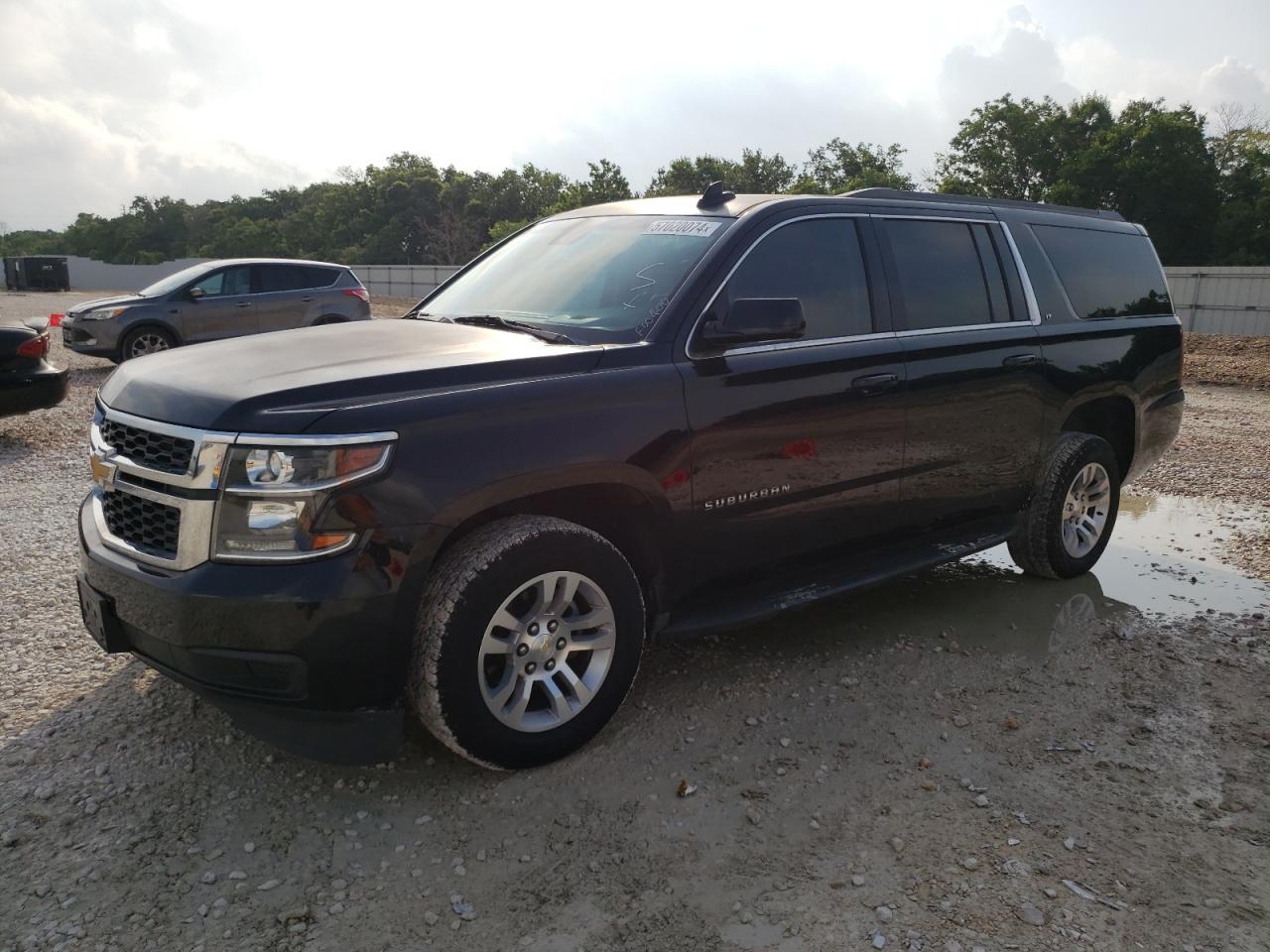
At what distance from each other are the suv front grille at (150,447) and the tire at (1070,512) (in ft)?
13.5

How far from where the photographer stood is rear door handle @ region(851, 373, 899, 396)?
4117mm

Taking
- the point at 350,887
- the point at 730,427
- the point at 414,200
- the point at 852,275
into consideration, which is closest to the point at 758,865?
the point at 350,887

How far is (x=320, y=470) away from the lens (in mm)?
2818

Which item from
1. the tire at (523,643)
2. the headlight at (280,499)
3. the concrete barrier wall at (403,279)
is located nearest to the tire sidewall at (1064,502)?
the tire at (523,643)

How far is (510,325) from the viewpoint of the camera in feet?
12.8

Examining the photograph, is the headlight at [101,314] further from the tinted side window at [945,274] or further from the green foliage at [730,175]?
the green foliage at [730,175]

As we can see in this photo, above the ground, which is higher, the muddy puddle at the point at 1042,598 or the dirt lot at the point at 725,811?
the muddy puddle at the point at 1042,598

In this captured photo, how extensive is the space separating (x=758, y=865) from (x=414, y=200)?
2907 inches

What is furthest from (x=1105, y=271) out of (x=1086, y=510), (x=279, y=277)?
(x=279, y=277)

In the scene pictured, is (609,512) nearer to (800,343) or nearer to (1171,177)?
(800,343)

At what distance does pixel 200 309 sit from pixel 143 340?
2.88ft

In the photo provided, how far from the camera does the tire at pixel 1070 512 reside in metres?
5.21

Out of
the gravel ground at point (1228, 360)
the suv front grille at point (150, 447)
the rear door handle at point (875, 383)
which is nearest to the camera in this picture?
the suv front grille at point (150, 447)

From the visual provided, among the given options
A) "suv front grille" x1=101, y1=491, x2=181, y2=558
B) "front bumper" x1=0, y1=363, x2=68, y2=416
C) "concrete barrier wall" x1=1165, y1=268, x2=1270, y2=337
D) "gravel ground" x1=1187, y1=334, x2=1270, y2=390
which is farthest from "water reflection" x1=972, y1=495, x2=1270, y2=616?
"concrete barrier wall" x1=1165, y1=268, x2=1270, y2=337
